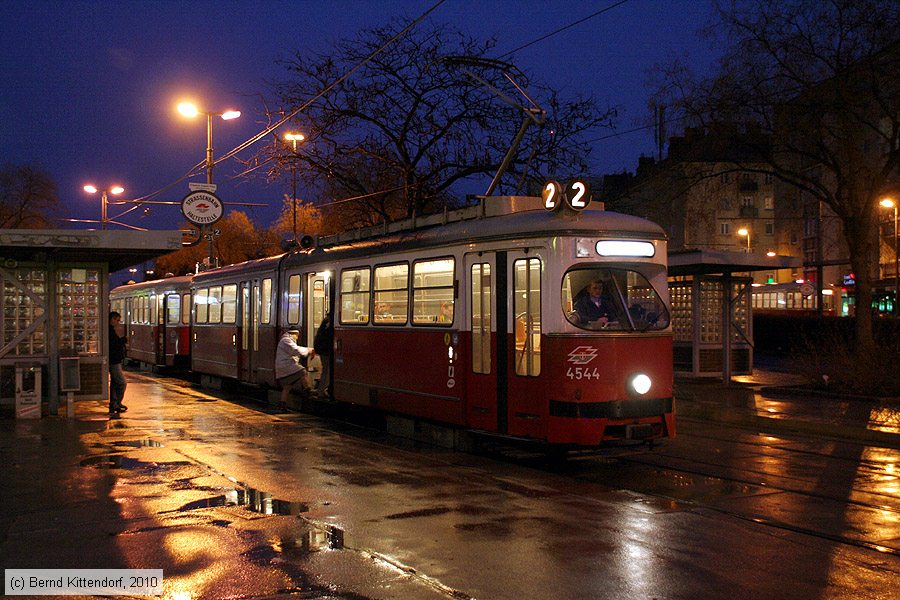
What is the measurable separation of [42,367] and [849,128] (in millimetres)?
18417

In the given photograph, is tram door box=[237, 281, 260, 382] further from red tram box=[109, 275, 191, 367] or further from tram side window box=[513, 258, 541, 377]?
tram side window box=[513, 258, 541, 377]

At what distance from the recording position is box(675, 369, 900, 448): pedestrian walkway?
593 inches

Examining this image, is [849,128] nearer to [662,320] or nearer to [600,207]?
[600,207]

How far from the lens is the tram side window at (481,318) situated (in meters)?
11.6

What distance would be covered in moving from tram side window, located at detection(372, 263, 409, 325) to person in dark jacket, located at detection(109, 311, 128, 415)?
5.30 m

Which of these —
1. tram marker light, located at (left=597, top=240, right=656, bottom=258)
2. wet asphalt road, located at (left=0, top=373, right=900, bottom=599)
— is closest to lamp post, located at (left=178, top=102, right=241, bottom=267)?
wet asphalt road, located at (left=0, top=373, right=900, bottom=599)

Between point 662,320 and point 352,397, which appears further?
point 352,397

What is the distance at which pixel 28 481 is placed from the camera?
10.1 m

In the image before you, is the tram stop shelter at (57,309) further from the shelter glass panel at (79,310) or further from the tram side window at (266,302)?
the tram side window at (266,302)

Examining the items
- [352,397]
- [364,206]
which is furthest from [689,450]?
[364,206]

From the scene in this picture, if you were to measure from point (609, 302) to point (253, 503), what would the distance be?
15.6 ft

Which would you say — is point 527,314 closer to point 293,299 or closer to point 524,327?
point 524,327

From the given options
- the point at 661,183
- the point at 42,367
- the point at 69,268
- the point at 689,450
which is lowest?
the point at 689,450

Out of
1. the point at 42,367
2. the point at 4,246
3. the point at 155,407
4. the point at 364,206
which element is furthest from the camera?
the point at 364,206
